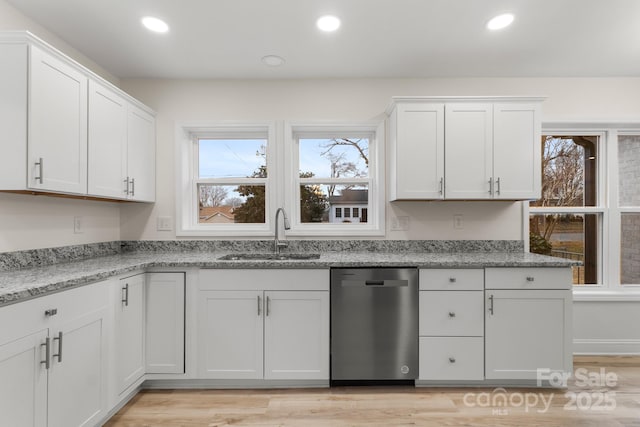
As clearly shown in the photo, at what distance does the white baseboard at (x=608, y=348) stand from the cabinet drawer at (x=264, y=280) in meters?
2.40

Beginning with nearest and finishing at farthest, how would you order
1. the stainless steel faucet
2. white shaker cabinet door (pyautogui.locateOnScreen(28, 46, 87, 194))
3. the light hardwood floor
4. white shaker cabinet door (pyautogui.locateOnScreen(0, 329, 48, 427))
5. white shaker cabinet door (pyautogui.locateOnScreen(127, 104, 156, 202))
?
white shaker cabinet door (pyautogui.locateOnScreen(0, 329, 48, 427)), white shaker cabinet door (pyautogui.locateOnScreen(28, 46, 87, 194)), the light hardwood floor, white shaker cabinet door (pyautogui.locateOnScreen(127, 104, 156, 202)), the stainless steel faucet

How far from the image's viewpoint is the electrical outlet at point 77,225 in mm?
2326

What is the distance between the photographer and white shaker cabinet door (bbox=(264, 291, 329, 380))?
221 centimetres

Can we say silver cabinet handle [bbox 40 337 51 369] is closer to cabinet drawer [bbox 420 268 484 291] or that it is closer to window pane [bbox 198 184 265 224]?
window pane [bbox 198 184 265 224]

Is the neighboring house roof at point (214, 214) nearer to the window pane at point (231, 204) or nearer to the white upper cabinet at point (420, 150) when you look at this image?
the window pane at point (231, 204)

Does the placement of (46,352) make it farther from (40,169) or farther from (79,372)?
(40,169)

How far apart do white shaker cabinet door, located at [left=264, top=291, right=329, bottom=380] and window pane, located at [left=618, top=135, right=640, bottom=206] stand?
2.93 metres

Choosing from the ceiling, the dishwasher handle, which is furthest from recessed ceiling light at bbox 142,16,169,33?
the dishwasher handle

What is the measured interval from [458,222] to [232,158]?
6.92ft

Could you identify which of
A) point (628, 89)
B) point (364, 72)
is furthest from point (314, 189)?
point (628, 89)

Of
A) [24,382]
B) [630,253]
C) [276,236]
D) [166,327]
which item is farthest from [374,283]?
[630,253]

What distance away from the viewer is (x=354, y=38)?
225 cm

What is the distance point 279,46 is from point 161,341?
2234 millimetres

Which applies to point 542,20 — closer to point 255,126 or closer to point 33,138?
point 255,126
